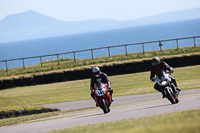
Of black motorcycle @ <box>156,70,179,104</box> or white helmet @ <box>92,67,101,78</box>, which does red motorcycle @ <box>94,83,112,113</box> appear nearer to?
white helmet @ <box>92,67,101,78</box>

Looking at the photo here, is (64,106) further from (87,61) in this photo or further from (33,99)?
(87,61)

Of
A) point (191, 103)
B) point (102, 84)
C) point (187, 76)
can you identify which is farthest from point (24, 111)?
point (187, 76)

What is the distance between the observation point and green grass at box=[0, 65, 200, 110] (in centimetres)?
2231

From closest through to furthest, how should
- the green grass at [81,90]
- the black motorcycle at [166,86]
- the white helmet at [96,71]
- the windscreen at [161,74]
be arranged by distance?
the black motorcycle at [166,86]
the windscreen at [161,74]
the white helmet at [96,71]
the green grass at [81,90]

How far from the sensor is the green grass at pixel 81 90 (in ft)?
73.2

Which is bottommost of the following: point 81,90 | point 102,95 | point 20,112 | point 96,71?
point 81,90

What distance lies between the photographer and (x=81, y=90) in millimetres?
25703

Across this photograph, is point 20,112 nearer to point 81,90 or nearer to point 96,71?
point 96,71

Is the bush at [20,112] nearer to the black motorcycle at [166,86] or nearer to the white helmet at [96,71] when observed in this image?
the white helmet at [96,71]

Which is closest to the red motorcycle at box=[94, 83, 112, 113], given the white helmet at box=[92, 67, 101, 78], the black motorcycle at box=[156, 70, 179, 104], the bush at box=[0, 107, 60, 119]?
the white helmet at box=[92, 67, 101, 78]

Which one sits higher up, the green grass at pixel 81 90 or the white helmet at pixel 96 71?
the white helmet at pixel 96 71

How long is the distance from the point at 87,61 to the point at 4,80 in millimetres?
7666

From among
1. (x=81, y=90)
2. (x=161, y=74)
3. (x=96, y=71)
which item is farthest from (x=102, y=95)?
(x=81, y=90)

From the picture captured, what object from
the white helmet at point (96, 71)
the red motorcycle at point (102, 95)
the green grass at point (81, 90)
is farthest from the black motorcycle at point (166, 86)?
the green grass at point (81, 90)
